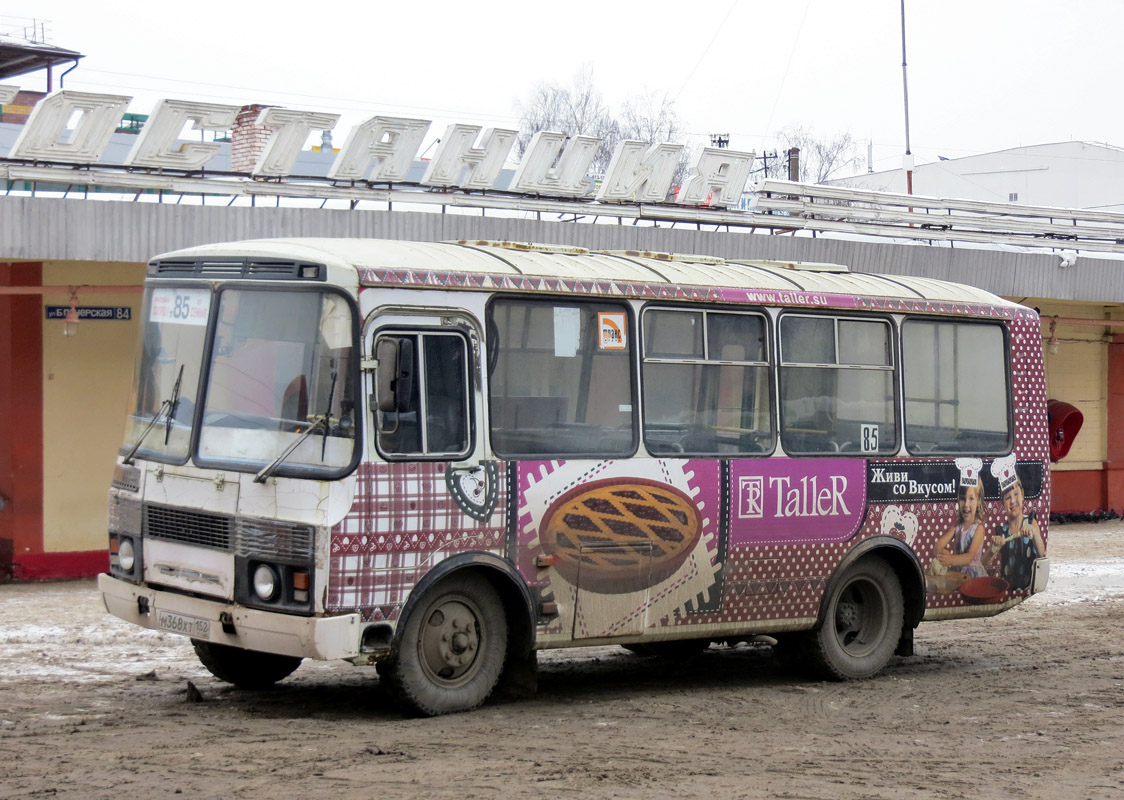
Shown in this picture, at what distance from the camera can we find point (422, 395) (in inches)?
313

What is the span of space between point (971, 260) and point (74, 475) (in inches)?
493

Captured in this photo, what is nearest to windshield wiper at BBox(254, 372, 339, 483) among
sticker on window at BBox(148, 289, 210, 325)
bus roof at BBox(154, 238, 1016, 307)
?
bus roof at BBox(154, 238, 1016, 307)

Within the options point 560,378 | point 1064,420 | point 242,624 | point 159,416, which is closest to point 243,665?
point 242,624

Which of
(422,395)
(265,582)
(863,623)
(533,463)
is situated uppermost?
(422,395)

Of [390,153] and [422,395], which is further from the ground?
[390,153]

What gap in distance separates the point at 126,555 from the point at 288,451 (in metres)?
1.43

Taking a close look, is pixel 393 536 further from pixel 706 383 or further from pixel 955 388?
pixel 955 388

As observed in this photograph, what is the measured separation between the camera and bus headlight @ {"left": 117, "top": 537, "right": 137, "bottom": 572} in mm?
8289

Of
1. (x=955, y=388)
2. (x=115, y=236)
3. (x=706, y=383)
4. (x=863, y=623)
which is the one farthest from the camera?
(x=115, y=236)

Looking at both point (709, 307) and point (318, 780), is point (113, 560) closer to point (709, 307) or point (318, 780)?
point (318, 780)

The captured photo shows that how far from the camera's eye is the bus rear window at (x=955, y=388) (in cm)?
1049

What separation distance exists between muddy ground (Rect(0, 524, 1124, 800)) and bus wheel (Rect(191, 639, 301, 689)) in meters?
0.13

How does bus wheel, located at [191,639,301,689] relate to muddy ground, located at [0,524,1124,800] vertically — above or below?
above

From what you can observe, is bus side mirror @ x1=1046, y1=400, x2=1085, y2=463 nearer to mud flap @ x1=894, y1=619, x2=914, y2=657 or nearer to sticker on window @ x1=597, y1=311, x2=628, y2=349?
mud flap @ x1=894, y1=619, x2=914, y2=657
